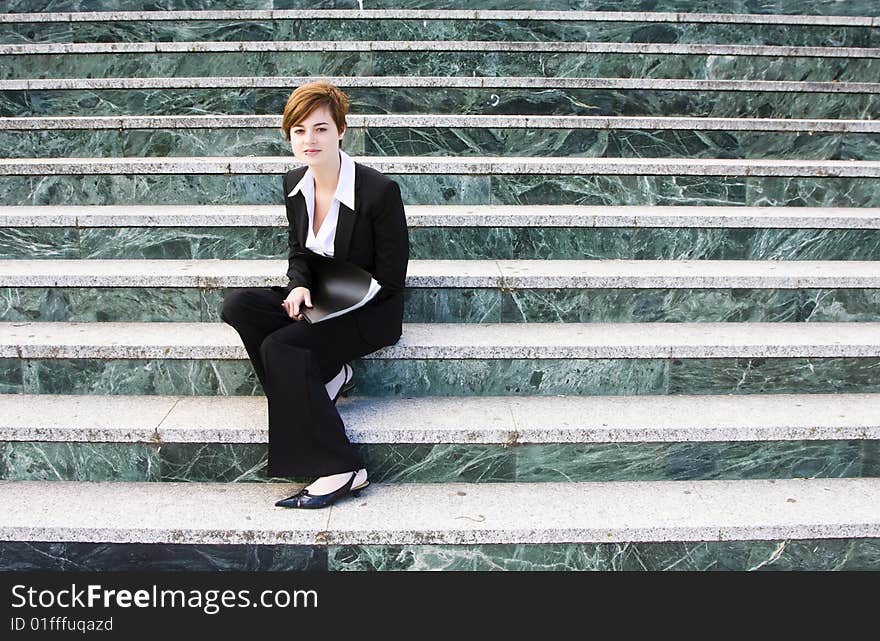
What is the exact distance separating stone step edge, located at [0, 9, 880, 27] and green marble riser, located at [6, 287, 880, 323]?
3.09 metres

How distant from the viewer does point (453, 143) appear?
4594 mm

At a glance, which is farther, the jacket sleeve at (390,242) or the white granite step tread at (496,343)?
the white granite step tread at (496,343)

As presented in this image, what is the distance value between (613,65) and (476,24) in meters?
1.11

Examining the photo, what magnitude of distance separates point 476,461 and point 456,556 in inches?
16.2

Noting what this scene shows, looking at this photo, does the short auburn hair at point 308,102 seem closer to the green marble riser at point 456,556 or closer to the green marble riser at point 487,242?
Result: the green marble riser at point 487,242

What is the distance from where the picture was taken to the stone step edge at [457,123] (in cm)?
448

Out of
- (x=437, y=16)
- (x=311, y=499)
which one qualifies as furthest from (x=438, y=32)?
(x=311, y=499)

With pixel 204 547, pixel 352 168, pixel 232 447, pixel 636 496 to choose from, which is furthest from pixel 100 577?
pixel 636 496

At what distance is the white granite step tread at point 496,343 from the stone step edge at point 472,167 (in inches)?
42.7

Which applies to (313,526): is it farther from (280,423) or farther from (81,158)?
(81,158)

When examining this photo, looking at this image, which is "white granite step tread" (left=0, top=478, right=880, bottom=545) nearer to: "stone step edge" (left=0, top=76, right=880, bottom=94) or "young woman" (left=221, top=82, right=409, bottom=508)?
"young woman" (left=221, top=82, right=409, bottom=508)

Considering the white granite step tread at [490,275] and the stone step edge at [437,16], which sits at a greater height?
the stone step edge at [437,16]

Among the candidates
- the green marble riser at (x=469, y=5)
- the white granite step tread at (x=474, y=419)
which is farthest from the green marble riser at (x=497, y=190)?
the green marble riser at (x=469, y=5)

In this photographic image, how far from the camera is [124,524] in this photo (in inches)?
104
